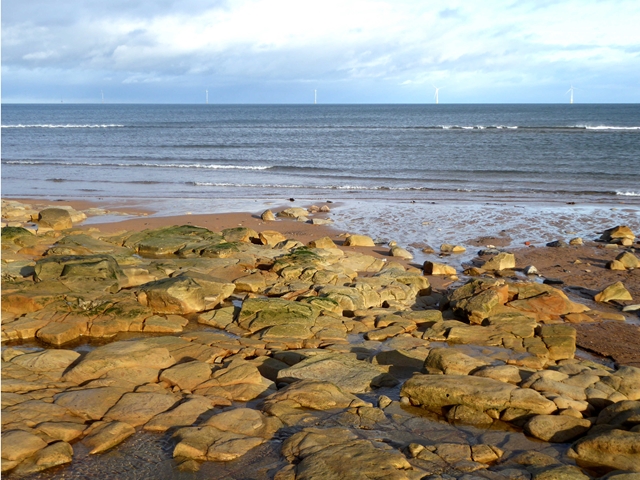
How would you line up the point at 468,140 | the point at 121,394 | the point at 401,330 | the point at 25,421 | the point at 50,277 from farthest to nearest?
the point at 468,140
the point at 50,277
the point at 401,330
the point at 121,394
the point at 25,421

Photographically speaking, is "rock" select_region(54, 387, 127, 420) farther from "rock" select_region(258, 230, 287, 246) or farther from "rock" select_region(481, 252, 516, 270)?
"rock" select_region(481, 252, 516, 270)

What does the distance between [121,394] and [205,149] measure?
43.7 metres

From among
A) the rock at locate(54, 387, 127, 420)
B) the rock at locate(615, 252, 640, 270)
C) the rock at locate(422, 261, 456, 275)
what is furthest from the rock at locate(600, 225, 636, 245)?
the rock at locate(54, 387, 127, 420)

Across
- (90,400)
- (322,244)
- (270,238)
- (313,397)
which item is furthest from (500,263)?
(90,400)

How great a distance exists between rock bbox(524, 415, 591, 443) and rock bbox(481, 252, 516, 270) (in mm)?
8009

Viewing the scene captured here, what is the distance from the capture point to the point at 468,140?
189ft

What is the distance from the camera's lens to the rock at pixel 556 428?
273 inches

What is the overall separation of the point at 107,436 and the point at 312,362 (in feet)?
9.67

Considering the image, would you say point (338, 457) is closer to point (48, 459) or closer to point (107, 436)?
point (107, 436)

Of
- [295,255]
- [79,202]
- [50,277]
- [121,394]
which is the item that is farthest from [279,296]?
[79,202]

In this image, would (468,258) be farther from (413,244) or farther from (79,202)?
(79,202)

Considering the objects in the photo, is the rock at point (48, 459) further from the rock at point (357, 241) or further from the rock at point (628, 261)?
the rock at point (628, 261)

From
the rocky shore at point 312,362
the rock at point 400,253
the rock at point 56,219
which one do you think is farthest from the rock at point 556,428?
the rock at point 56,219

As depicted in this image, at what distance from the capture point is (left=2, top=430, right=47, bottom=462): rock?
6.14 meters
